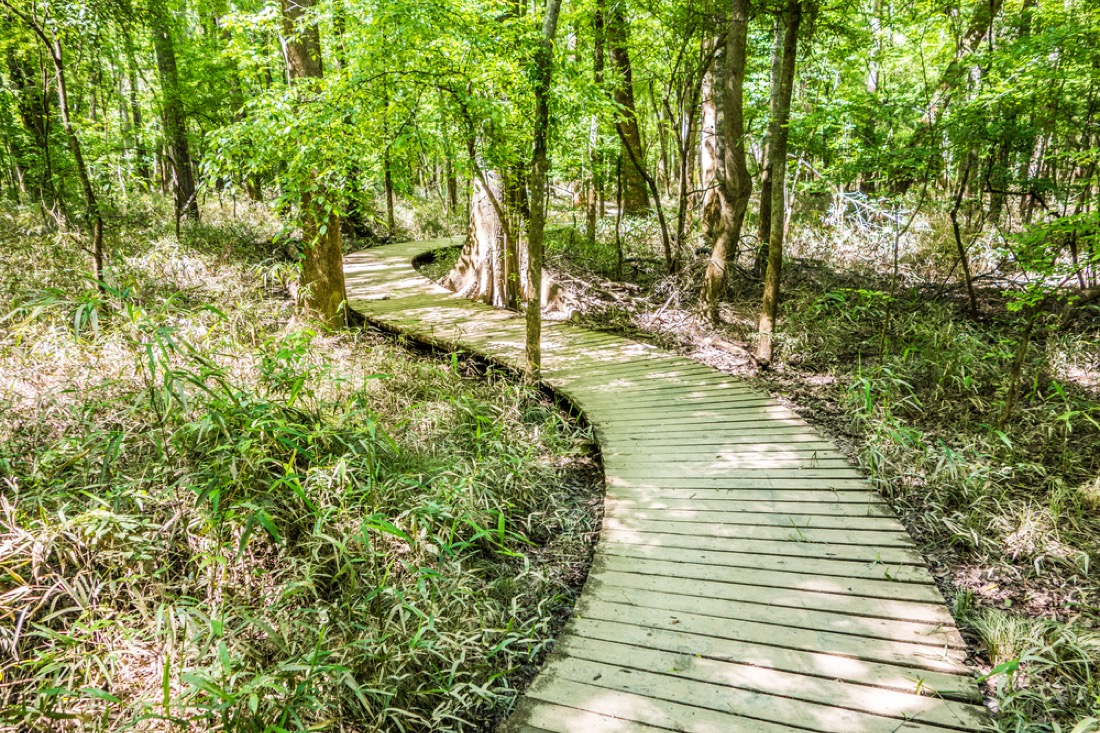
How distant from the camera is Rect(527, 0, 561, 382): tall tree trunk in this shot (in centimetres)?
445

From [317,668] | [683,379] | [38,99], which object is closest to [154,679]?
[317,668]

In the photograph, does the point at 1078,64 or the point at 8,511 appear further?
the point at 1078,64

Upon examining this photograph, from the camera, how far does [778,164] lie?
592cm

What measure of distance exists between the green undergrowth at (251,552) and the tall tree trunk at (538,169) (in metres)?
1.08

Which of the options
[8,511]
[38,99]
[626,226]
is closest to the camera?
[8,511]

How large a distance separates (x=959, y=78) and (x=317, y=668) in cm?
775

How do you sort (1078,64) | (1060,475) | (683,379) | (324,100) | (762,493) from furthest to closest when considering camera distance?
(683,379)
(1078,64)
(324,100)
(1060,475)
(762,493)

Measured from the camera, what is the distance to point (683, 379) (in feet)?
20.2

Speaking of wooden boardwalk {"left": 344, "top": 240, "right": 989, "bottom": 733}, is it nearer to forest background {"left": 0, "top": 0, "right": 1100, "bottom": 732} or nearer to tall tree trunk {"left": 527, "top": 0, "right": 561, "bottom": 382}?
forest background {"left": 0, "top": 0, "right": 1100, "bottom": 732}

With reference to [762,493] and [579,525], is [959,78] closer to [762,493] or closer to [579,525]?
[762,493]

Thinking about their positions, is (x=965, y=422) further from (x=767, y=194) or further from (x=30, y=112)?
(x=30, y=112)

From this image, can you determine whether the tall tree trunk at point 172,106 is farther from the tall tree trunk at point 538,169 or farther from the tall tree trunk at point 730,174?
the tall tree trunk at point 730,174

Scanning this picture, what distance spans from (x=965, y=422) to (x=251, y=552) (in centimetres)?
604

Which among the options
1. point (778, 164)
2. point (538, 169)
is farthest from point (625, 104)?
point (538, 169)
